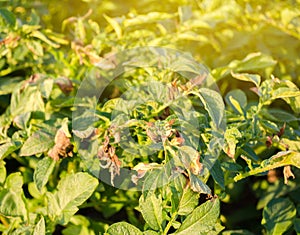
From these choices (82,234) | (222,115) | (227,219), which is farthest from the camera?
(227,219)

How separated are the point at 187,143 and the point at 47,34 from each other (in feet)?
2.01

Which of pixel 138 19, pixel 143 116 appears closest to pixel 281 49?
pixel 138 19

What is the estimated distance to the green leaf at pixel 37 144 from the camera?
0.97 metres

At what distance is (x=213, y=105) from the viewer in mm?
889

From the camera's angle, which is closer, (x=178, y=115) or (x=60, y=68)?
(x=178, y=115)

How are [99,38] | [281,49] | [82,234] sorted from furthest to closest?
1. [281,49]
2. [99,38]
3. [82,234]

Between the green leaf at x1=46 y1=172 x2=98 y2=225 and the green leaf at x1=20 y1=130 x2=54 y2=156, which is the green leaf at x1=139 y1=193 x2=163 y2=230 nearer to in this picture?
the green leaf at x1=46 y1=172 x2=98 y2=225

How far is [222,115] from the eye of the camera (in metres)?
0.88

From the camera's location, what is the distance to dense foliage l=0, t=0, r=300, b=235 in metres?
0.86

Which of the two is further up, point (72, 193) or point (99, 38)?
point (99, 38)

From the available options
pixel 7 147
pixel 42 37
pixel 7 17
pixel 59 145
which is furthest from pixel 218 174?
pixel 7 17

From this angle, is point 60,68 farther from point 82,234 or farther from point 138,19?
point 82,234

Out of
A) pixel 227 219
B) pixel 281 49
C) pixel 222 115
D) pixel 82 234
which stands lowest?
pixel 227 219

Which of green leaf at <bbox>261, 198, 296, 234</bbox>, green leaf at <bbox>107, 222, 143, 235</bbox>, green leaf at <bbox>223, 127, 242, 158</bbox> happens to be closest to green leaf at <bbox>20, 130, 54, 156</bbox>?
green leaf at <bbox>107, 222, 143, 235</bbox>
